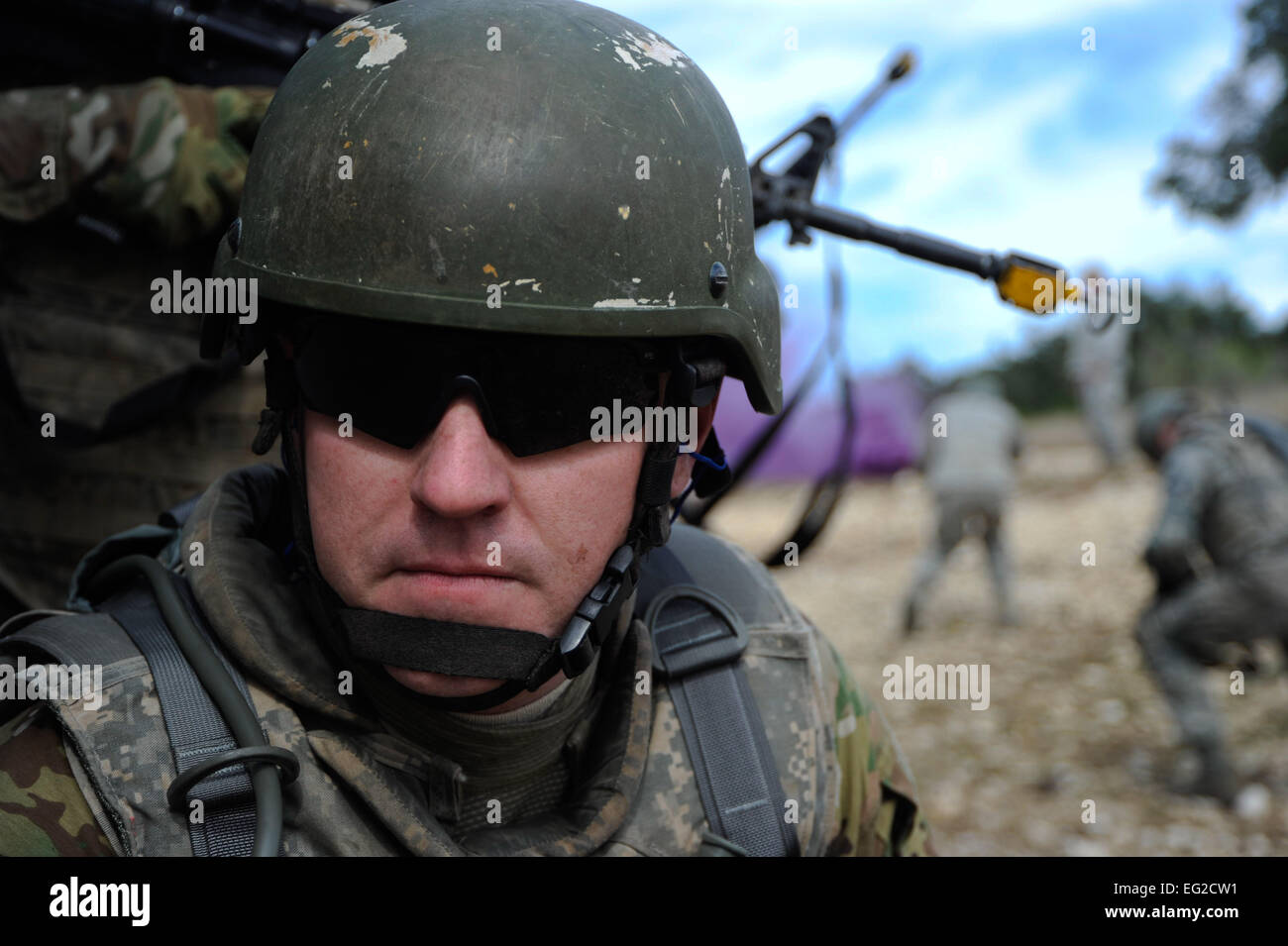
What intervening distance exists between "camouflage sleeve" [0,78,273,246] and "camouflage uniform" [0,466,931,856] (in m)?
0.85

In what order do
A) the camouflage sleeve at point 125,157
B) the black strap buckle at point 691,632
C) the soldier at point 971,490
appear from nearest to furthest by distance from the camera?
the black strap buckle at point 691,632
the camouflage sleeve at point 125,157
the soldier at point 971,490

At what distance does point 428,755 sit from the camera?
5.32 feet

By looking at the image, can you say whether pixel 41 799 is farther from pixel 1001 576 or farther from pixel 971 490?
pixel 1001 576

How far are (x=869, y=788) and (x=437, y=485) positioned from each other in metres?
1.01

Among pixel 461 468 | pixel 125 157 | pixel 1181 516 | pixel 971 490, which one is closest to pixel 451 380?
pixel 461 468

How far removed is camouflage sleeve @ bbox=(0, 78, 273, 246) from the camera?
91.4 inches

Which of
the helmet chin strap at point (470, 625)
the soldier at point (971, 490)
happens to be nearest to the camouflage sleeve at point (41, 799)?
the helmet chin strap at point (470, 625)

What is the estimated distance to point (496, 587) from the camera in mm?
1463

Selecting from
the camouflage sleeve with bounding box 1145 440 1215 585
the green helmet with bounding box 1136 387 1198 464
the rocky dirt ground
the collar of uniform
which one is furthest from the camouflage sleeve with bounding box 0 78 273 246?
the green helmet with bounding box 1136 387 1198 464

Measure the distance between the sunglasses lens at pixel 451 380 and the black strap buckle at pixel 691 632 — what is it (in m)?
0.55

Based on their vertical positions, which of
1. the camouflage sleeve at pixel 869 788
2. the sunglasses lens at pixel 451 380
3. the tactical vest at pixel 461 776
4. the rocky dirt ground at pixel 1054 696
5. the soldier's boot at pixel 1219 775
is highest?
the sunglasses lens at pixel 451 380

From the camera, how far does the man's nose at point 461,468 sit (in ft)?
4.56

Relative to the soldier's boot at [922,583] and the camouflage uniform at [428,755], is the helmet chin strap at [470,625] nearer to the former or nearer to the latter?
the camouflage uniform at [428,755]
